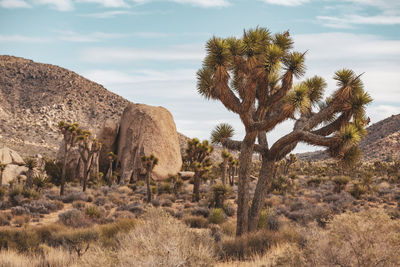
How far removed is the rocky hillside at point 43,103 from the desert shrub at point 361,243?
58066mm

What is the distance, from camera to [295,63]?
10891mm

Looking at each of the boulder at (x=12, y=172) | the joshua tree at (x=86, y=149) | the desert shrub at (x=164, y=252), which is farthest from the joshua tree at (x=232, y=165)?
the desert shrub at (x=164, y=252)

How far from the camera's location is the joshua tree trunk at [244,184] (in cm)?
1101

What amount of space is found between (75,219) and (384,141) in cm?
7849

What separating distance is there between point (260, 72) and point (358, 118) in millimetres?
3861

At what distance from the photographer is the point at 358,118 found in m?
11.8

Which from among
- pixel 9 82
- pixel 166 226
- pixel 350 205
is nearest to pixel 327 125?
pixel 166 226

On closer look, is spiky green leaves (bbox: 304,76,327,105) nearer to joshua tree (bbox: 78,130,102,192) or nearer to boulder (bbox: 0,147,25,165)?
joshua tree (bbox: 78,130,102,192)

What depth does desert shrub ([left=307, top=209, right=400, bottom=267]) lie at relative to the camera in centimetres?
493

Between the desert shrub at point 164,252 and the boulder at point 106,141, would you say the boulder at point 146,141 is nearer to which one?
the boulder at point 106,141

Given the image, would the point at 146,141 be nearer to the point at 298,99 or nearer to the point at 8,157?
the point at 8,157

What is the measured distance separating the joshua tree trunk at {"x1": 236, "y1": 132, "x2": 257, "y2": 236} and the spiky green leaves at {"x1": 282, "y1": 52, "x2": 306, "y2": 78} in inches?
89.1

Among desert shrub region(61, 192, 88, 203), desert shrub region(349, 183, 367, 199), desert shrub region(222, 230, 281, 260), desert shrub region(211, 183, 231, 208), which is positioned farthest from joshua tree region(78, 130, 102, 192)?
desert shrub region(349, 183, 367, 199)

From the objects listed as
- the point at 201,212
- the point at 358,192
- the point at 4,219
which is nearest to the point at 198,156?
the point at 201,212
